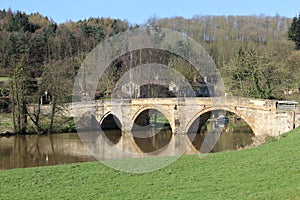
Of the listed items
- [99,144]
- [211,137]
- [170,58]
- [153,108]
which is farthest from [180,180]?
[170,58]

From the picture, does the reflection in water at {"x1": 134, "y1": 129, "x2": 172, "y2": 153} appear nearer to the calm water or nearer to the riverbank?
the calm water

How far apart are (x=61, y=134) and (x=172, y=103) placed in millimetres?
8006

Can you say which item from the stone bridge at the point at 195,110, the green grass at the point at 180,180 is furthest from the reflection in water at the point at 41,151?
the green grass at the point at 180,180

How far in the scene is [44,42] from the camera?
54062 mm

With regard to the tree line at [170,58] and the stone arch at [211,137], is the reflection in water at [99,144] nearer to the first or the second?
the stone arch at [211,137]

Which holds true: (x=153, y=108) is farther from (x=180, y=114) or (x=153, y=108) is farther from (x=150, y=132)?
(x=150, y=132)

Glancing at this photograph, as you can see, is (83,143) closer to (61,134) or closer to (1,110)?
(61,134)

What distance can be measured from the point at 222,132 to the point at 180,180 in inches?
741

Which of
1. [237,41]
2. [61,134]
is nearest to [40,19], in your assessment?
[237,41]

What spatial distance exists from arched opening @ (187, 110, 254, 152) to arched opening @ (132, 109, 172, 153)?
1.83 meters

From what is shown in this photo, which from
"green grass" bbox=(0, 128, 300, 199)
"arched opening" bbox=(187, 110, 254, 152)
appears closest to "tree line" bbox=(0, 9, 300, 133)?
"arched opening" bbox=(187, 110, 254, 152)

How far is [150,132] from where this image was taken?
101ft

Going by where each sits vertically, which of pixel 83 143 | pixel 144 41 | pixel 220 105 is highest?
pixel 144 41

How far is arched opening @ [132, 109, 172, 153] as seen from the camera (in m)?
25.4
